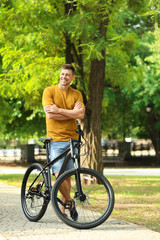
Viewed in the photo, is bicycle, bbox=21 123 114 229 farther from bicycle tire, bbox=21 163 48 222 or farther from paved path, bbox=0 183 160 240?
paved path, bbox=0 183 160 240

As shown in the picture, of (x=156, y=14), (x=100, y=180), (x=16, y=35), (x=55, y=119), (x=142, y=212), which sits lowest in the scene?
(x=142, y=212)

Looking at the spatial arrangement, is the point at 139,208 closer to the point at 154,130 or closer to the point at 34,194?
the point at 34,194

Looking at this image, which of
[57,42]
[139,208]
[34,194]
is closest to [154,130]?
[57,42]

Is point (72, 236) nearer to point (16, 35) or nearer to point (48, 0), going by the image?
point (48, 0)

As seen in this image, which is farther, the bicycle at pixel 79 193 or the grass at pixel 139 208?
the grass at pixel 139 208

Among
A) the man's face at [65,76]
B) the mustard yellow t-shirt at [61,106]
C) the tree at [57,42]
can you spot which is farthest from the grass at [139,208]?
the tree at [57,42]

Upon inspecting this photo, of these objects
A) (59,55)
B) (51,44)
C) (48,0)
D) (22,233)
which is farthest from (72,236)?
(59,55)

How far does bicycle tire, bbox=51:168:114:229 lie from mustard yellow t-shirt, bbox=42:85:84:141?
1.84ft

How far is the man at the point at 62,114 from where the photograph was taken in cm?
546

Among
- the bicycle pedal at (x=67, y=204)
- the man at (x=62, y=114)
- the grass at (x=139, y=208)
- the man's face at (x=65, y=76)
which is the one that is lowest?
the grass at (x=139, y=208)

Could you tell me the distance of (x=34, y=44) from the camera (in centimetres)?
1075

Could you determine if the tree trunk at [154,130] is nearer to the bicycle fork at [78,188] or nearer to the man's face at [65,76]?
the man's face at [65,76]

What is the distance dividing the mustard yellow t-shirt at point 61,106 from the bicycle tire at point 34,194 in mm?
506

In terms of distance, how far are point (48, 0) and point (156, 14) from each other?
3906mm
